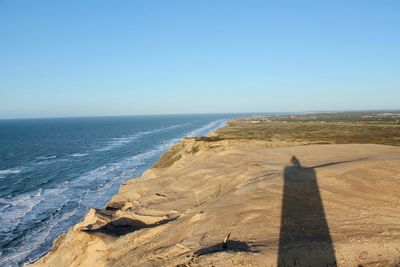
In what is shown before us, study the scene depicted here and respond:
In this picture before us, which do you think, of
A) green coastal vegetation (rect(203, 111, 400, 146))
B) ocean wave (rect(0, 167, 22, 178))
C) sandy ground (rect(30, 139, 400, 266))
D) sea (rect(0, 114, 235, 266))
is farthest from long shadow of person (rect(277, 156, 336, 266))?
green coastal vegetation (rect(203, 111, 400, 146))

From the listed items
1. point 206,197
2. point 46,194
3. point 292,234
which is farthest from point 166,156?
point 292,234

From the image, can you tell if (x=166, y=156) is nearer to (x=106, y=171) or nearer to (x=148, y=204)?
(x=106, y=171)

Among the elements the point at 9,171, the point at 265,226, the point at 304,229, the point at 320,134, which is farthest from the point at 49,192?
the point at 320,134

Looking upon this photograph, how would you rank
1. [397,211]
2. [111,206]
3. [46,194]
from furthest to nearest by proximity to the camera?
[46,194] < [111,206] < [397,211]

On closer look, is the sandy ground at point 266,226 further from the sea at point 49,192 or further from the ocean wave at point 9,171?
the ocean wave at point 9,171

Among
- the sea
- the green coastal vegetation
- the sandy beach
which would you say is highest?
the sandy beach

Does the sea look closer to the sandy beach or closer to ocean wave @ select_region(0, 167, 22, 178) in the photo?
ocean wave @ select_region(0, 167, 22, 178)

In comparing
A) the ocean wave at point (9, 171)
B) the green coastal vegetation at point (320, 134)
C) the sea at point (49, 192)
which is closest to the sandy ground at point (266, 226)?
the sea at point (49, 192)
